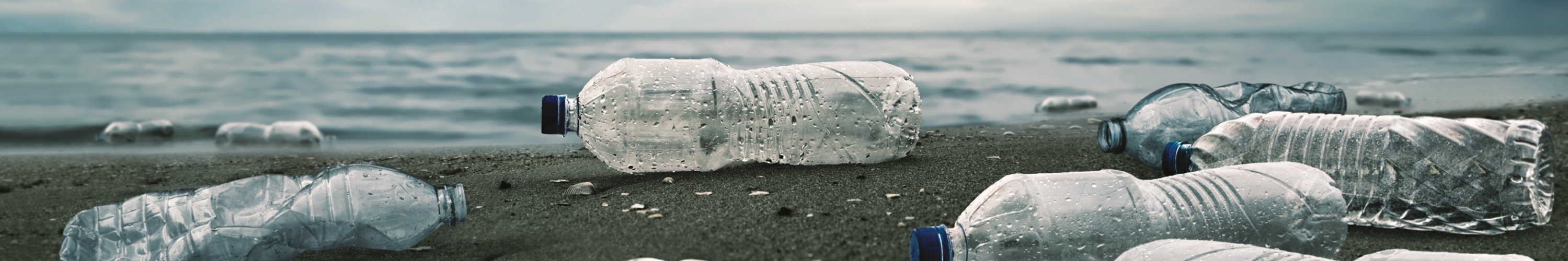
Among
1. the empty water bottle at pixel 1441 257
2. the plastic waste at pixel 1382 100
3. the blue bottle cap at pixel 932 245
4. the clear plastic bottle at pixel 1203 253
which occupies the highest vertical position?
the empty water bottle at pixel 1441 257

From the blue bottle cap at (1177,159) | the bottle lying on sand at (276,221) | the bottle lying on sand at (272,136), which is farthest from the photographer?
the bottle lying on sand at (272,136)

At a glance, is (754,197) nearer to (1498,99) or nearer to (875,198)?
(875,198)

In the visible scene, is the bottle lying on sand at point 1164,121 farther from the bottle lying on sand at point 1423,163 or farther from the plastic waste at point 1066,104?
the plastic waste at point 1066,104

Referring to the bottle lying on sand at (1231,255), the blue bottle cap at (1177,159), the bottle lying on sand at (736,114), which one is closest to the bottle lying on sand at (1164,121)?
the blue bottle cap at (1177,159)

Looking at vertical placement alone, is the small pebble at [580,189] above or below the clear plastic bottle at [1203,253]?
below

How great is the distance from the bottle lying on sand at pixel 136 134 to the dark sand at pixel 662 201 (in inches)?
15.5

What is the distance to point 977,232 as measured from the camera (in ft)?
4.25

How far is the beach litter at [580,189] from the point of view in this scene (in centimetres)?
214

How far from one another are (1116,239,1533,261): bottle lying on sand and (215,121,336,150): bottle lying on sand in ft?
11.6

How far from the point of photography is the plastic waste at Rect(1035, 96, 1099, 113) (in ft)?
18.0

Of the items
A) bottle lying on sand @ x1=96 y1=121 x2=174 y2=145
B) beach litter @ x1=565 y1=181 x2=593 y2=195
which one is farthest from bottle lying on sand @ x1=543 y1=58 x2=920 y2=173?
bottle lying on sand @ x1=96 y1=121 x2=174 y2=145

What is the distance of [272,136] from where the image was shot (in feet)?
12.1

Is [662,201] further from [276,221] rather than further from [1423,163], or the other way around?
[1423,163]

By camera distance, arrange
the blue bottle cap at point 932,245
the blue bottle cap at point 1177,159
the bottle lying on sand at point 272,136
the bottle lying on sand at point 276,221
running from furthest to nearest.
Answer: the bottle lying on sand at point 272,136, the blue bottle cap at point 1177,159, the bottle lying on sand at point 276,221, the blue bottle cap at point 932,245
